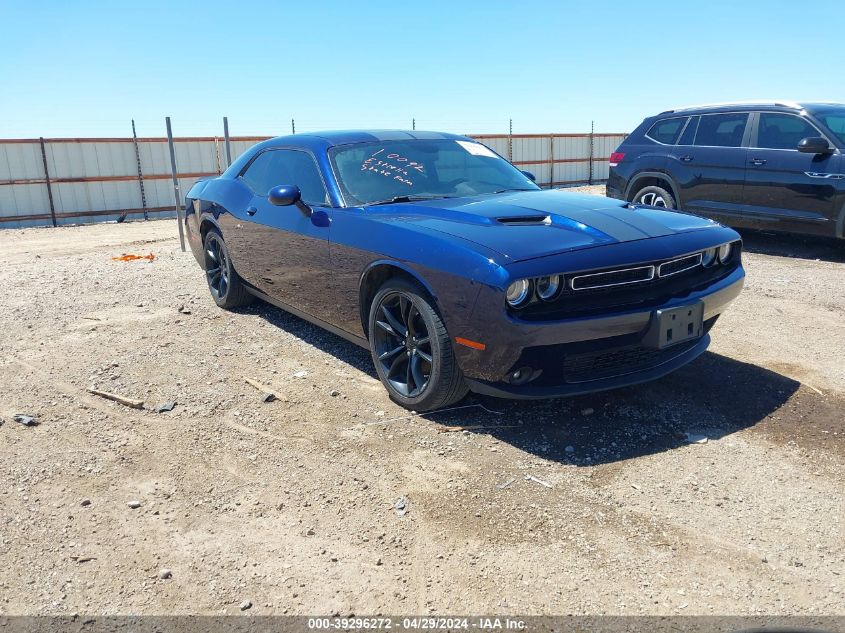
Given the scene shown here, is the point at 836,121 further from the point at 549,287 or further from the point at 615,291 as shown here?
the point at 549,287

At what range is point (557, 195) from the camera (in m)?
4.48

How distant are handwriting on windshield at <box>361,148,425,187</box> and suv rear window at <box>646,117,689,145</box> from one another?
5.77 metres

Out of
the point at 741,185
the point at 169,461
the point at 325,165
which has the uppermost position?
the point at 325,165

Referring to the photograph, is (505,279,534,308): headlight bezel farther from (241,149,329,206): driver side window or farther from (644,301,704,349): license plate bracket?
(241,149,329,206): driver side window

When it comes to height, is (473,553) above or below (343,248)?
below

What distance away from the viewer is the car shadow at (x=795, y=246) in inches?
323

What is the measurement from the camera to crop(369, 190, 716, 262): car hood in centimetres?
331

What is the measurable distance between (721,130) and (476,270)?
6.80 meters

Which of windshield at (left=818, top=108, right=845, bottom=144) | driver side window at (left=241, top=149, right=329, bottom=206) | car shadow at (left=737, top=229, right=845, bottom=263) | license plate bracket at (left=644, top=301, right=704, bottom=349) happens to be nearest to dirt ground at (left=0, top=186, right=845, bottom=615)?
license plate bracket at (left=644, top=301, right=704, bottom=349)

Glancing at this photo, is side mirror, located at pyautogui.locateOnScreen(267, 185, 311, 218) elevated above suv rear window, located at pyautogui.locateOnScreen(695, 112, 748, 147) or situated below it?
below

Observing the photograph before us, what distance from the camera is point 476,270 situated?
126 inches

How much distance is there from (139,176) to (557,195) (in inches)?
650

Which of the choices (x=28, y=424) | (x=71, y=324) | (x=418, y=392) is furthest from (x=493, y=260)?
(x=71, y=324)

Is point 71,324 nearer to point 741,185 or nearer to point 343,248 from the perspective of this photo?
point 343,248
